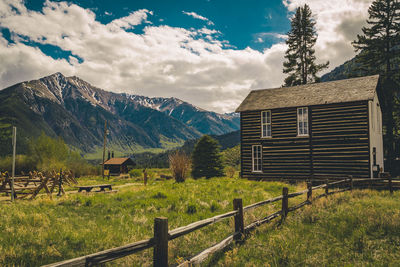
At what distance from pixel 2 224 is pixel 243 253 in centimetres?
691

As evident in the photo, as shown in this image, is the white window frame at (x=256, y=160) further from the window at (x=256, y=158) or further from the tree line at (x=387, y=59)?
the tree line at (x=387, y=59)

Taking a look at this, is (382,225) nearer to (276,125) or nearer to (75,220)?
(75,220)

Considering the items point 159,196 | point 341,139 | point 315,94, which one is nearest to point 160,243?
point 159,196

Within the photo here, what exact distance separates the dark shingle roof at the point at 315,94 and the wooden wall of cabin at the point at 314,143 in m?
0.48

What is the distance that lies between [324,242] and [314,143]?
1545 cm

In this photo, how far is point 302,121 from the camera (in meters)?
21.2

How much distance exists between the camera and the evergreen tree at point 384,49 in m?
25.5

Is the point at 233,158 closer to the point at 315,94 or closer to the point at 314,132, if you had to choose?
the point at 315,94

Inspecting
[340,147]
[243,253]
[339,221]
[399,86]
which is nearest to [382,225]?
[339,221]

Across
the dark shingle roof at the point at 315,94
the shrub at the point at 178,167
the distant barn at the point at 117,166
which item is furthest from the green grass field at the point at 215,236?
the distant barn at the point at 117,166

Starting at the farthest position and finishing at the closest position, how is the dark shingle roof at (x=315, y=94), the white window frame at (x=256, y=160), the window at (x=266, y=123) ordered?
1. the white window frame at (x=256, y=160)
2. the window at (x=266, y=123)
3. the dark shingle roof at (x=315, y=94)

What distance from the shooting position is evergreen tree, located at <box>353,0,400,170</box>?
25.5 metres

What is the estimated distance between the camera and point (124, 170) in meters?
67.0

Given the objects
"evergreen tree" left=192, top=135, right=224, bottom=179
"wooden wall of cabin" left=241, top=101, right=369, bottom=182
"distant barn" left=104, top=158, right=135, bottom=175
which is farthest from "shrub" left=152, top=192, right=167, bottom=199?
"distant barn" left=104, top=158, right=135, bottom=175
